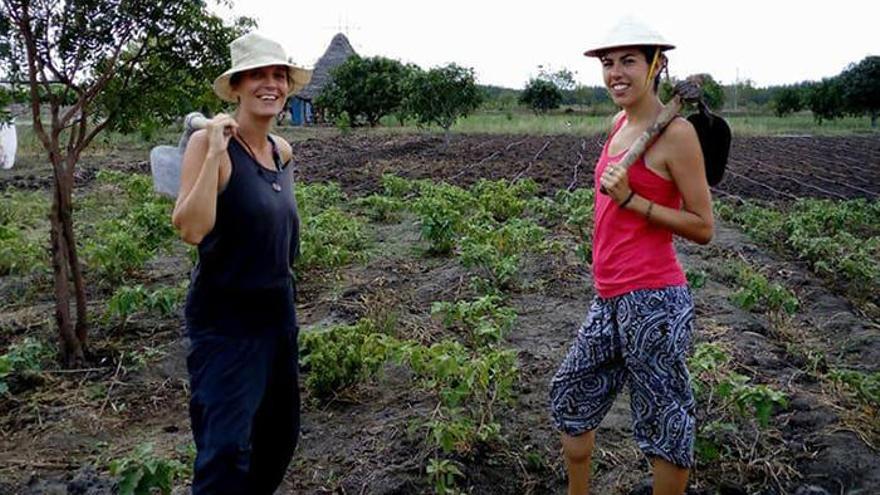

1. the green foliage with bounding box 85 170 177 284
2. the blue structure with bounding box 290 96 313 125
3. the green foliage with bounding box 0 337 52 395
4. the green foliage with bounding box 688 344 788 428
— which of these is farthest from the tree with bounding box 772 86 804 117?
the green foliage with bounding box 0 337 52 395

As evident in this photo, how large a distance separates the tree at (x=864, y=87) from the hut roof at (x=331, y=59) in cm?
2581

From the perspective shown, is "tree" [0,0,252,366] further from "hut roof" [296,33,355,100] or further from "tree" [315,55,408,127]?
"hut roof" [296,33,355,100]

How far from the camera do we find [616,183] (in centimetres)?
255

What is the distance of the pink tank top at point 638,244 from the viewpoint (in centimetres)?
261

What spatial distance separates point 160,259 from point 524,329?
3829mm

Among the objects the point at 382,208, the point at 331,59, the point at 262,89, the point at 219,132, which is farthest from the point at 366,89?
the point at 219,132

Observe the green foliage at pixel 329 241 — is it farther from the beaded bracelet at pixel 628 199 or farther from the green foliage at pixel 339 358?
the beaded bracelet at pixel 628 199

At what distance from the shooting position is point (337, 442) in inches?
153

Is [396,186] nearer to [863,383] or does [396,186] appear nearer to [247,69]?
[863,383]

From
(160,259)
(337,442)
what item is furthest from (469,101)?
(337,442)

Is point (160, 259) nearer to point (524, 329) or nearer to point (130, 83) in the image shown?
point (130, 83)

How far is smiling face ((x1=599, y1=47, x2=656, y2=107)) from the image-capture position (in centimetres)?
256

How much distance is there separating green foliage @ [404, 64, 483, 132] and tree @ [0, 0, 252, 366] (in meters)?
19.2

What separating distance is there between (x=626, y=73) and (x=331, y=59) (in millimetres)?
49541
